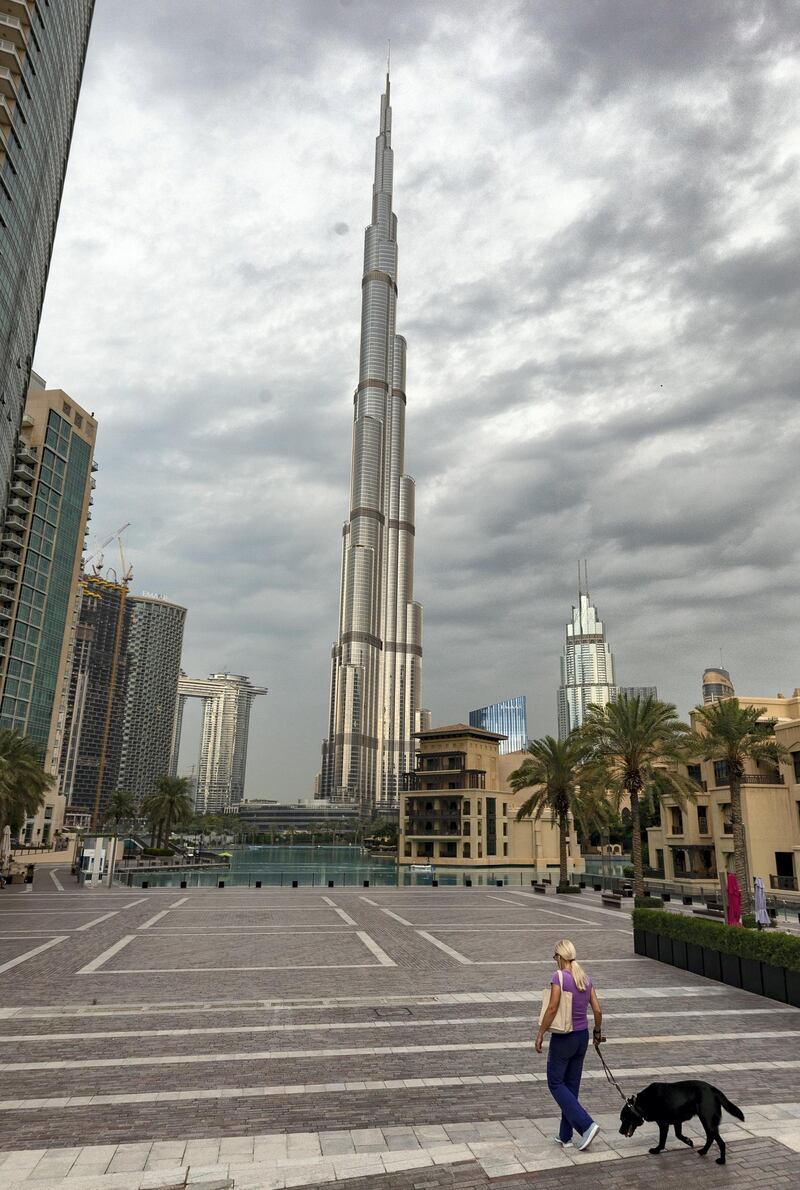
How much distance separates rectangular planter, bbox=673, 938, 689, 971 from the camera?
62.7 ft

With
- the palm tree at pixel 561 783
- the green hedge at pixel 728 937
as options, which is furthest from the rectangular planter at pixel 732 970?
the palm tree at pixel 561 783

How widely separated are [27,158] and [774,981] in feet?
214

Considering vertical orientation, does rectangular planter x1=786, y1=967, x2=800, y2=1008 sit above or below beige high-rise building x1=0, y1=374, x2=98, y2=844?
below

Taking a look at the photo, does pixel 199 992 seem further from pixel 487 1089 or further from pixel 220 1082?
pixel 487 1089

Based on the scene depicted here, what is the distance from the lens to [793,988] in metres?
15.0

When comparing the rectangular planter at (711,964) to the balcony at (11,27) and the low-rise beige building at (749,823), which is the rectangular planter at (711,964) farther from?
the balcony at (11,27)

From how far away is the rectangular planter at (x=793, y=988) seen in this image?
1491cm

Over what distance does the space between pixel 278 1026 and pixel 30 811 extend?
1978 inches

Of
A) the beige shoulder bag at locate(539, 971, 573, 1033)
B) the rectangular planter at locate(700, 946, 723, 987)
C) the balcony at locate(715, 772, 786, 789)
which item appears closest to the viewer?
the beige shoulder bag at locate(539, 971, 573, 1033)

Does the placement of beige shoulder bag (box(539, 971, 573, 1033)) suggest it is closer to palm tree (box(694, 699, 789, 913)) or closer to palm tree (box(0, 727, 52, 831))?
palm tree (box(694, 699, 789, 913))

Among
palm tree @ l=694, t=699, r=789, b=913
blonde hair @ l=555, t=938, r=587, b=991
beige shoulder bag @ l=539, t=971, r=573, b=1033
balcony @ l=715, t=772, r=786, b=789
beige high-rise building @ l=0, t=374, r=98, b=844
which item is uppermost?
beige high-rise building @ l=0, t=374, r=98, b=844

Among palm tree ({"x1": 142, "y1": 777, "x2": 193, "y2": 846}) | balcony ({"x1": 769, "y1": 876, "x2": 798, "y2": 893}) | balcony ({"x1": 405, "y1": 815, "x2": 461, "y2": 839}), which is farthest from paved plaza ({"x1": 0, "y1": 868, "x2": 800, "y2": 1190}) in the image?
balcony ({"x1": 405, "y1": 815, "x2": 461, "y2": 839})

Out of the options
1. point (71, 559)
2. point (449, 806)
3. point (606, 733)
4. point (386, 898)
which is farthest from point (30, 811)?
point (71, 559)

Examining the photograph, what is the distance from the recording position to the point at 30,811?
55.2 meters
